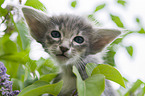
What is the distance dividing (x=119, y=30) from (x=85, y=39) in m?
0.30

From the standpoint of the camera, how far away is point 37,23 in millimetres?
1519

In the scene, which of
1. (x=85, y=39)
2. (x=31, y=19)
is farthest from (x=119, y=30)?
(x=31, y=19)

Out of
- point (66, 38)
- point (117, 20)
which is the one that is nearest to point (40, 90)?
point (66, 38)

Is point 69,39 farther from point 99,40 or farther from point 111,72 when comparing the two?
point 111,72

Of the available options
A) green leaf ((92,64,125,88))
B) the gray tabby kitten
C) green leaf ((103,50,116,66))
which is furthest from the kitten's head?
green leaf ((92,64,125,88))

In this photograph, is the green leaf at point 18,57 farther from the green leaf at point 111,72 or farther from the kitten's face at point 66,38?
the green leaf at point 111,72

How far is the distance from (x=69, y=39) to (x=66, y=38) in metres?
0.02

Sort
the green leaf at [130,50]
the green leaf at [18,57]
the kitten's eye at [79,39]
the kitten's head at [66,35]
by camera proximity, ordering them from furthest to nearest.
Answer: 1. the green leaf at [130,50]
2. the kitten's eye at [79,39]
3. the kitten's head at [66,35]
4. the green leaf at [18,57]

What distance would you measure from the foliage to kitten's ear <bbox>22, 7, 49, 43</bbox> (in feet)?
0.19

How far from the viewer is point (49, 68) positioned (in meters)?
1.76

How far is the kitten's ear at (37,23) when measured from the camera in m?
1.44

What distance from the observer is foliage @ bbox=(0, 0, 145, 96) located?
2.74 ft

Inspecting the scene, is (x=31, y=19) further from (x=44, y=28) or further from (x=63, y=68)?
(x=63, y=68)

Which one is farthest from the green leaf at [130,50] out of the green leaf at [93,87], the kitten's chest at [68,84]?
the green leaf at [93,87]
